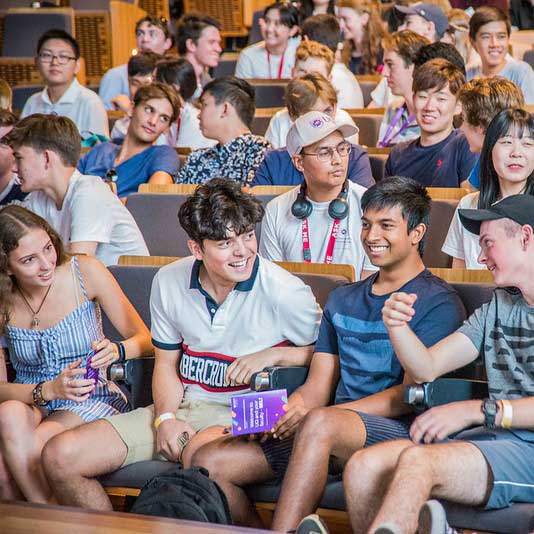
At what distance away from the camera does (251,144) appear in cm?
420

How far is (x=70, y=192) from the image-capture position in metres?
3.44

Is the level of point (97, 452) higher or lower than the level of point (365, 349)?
lower

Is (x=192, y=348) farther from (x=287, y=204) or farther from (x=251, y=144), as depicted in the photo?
(x=251, y=144)

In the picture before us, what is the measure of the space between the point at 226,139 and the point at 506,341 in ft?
7.11

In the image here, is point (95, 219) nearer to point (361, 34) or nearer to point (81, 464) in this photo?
point (81, 464)

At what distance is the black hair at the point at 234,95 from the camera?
426 centimetres

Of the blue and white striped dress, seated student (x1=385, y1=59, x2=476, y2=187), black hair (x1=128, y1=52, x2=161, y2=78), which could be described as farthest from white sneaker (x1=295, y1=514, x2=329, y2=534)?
black hair (x1=128, y1=52, x2=161, y2=78)

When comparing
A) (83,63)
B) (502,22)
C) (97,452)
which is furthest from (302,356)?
(83,63)

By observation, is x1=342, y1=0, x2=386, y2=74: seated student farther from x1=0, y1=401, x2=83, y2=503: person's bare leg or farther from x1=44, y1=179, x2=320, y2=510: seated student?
x1=0, y1=401, x2=83, y2=503: person's bare leg

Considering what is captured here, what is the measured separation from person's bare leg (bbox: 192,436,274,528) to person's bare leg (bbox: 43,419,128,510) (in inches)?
9.2

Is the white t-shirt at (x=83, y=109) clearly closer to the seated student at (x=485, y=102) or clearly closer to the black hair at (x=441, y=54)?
the black hair at (x=441, y=54)

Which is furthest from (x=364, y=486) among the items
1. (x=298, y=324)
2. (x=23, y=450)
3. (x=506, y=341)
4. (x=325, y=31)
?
(x=325, y=31)

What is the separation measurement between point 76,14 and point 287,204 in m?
4.52

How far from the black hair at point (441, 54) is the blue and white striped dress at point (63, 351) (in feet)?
7.24
